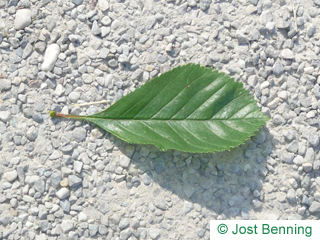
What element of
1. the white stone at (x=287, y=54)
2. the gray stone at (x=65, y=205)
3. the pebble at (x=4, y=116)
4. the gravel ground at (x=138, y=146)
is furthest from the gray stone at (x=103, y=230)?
the white stone at (x=287, y=54)

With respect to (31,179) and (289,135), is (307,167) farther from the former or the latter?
(31,179)

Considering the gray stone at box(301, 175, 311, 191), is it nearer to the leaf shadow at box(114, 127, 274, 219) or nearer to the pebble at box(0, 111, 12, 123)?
the leaf shadow at box(114, 127, 274, 219)

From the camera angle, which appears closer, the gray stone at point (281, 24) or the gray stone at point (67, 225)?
the gray stone at point (67, 225)

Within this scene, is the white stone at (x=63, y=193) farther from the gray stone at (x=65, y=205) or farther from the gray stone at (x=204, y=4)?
the gray stone at (x=204, y=4)

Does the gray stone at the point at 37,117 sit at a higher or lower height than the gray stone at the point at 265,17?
lower

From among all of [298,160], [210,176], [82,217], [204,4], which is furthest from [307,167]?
[82,217]

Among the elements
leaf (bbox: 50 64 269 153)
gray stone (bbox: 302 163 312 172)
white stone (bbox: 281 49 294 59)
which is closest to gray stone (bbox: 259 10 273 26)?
white stone (bbox: 281 49 294 59)

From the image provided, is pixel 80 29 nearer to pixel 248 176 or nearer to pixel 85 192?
pixel 85 192
